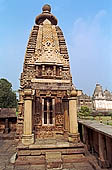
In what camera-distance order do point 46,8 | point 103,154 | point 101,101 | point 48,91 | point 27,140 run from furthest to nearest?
1. point 101,101
2. point 46,8
3. point 48,91
4. point 27,140
5. point 103,154

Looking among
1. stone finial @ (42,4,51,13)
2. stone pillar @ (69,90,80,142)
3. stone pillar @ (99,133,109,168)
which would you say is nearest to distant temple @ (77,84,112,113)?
stone finial @ (42,4,51,13)

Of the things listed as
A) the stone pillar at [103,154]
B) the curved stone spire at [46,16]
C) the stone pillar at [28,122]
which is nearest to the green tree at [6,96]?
the curved stone spire at [46,16]

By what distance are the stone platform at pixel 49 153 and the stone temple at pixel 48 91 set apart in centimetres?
38

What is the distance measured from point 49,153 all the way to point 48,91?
10.2 feet

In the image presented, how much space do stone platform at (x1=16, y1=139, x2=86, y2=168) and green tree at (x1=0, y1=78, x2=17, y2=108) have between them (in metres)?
26.9

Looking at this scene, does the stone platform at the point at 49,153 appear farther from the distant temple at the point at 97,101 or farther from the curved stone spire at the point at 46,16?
the distant temple at the point at 97,101

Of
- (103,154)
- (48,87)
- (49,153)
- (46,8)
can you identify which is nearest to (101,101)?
(46,8)

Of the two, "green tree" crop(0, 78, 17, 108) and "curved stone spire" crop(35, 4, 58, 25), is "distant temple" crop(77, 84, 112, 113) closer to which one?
"green tree" crop(0, 78, 17, 108)

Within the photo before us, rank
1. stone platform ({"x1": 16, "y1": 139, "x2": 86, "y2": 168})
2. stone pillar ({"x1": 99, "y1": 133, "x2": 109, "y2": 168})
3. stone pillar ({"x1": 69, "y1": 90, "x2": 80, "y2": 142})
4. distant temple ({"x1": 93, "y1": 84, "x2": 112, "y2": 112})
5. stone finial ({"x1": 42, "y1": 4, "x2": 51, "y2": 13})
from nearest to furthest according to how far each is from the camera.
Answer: stone pillar ({"x1": 99, "y1": 133, "x2": 109, "y2": 168})
stone platform ({"x1": 16, "y1": 139, "x2": 86, "y2": 168})
stone pillar ({"x1": 69, "y1": 90, "x2": 80, "y2": 142})
stone finial ({"x1": 42, "y1": 4, "x2": 51, "y2": 13})
distant temple ({"x1": 93, "y1": 84, "x2": 112, "y2": 112})

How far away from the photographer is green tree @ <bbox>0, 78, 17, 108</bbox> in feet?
98.8

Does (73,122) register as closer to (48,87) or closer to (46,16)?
(48,87)

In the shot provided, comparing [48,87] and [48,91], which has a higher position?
[48,87]

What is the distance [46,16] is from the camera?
33.6 feet

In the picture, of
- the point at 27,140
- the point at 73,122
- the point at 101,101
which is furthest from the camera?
the point at 101,101
